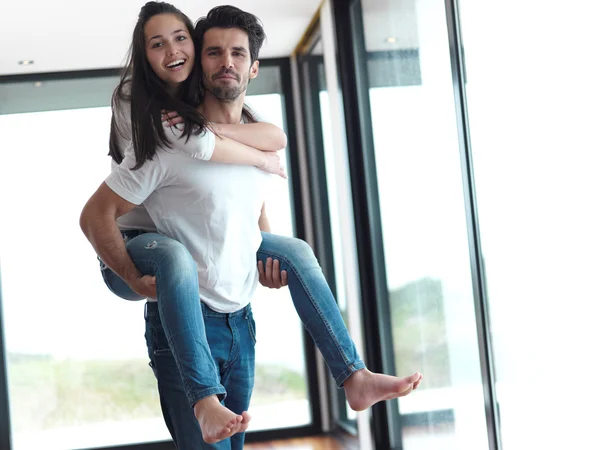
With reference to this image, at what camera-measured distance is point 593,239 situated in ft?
7.13

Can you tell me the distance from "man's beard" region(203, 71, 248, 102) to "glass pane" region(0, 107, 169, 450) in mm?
3564

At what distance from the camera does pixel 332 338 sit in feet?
6.18

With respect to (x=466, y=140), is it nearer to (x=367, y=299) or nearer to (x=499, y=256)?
(x=499, y=256)

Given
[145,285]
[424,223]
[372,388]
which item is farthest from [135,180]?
[424,223]

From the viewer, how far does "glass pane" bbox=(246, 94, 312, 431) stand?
5.46 meters

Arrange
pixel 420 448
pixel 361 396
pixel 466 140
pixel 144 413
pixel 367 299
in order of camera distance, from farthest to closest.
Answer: pixel 144 413 < pixel 367 299 < pixel 420 448 < pixel 466 140 < pixel 361 396

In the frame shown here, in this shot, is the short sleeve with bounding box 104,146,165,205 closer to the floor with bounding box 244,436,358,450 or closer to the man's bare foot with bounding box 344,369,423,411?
the man's bare foot with bounding box 344,369,423,411

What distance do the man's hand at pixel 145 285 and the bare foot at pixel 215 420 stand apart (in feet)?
0.90

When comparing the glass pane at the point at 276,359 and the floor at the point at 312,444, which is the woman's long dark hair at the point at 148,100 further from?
the glass pane at the point at 276,359

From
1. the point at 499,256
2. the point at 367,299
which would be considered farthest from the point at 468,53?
the point at 367,299

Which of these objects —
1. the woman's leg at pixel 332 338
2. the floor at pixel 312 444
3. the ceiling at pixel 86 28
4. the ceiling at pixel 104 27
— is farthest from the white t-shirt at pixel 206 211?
the floor at pixel 312 444

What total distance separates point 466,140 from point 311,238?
2.72 meters

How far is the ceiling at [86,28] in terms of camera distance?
13.8ft

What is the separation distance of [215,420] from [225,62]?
81cm
